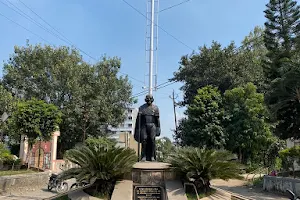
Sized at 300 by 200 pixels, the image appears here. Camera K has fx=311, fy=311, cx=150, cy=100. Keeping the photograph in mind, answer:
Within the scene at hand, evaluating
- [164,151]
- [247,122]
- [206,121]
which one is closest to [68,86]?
[206,121]

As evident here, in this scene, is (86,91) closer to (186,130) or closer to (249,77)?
(186,130)

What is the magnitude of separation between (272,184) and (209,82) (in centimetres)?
1347

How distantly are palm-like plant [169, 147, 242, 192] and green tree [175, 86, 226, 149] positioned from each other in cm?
1577

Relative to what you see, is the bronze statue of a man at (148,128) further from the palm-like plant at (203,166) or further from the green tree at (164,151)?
the palm-like plant at (203,166)

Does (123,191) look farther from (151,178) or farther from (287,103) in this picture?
(287,103)

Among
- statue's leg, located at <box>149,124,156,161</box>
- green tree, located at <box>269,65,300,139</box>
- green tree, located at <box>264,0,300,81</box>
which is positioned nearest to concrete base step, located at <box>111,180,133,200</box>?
statue's leg, located at <box>149,124,156,161</box>

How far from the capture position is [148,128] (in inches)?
323

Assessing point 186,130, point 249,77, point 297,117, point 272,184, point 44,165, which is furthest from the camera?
point 249,77

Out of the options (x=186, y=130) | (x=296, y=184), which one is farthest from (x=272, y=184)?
(x=186, y=130)

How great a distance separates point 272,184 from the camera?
14.8 meters

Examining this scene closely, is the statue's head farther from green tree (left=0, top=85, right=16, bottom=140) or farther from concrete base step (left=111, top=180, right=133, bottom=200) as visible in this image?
green tree (left=0, top=85, right=16, bottom=140)

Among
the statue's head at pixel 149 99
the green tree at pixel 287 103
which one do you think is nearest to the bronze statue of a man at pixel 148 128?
the statue's head at pixel 149 99

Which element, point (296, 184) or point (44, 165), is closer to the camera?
point (296, 184)

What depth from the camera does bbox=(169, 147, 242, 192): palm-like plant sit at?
22.0ft
